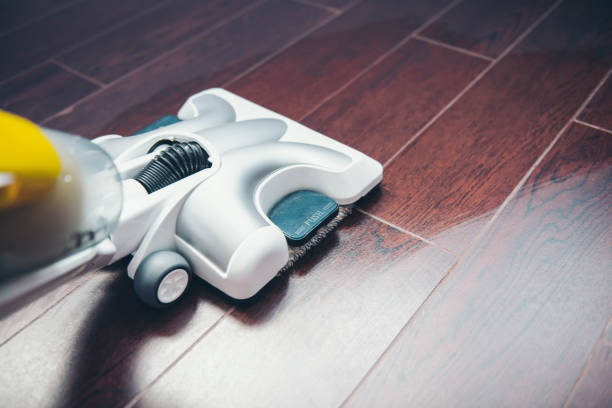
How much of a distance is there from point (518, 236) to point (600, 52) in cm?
65

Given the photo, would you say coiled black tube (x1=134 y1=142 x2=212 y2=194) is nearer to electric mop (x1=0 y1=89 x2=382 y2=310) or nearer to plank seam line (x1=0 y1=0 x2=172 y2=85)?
electric mop (x1=0 y1=89 x2=382 y2=310)

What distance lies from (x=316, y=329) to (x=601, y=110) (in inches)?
31.3

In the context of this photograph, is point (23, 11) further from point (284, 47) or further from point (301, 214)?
point (301, 214)

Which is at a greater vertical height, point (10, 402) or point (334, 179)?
point (334, 179)

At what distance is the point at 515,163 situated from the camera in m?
1.03

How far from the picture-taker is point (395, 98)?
1.21m

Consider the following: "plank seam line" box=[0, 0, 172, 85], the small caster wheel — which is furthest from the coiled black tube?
"plank seam line" box=[0, 0, 172, 85]

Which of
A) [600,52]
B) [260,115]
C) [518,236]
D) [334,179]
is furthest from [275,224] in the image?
[600,52]

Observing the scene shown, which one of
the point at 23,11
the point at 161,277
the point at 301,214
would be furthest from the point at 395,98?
the point at 23,11

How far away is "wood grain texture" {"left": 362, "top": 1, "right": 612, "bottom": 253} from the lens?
0.95 meters

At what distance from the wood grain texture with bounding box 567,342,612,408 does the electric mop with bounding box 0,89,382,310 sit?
0.43 meters

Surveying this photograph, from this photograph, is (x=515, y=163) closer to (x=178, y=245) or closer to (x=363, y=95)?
(x=363, y=95)

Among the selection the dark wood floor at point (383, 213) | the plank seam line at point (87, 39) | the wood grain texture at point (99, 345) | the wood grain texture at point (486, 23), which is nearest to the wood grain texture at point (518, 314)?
the dark wood floor at point (383, 213)

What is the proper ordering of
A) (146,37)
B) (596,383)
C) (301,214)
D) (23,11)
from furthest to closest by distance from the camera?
(23,11), (146,37), (301,214), (596,383)
